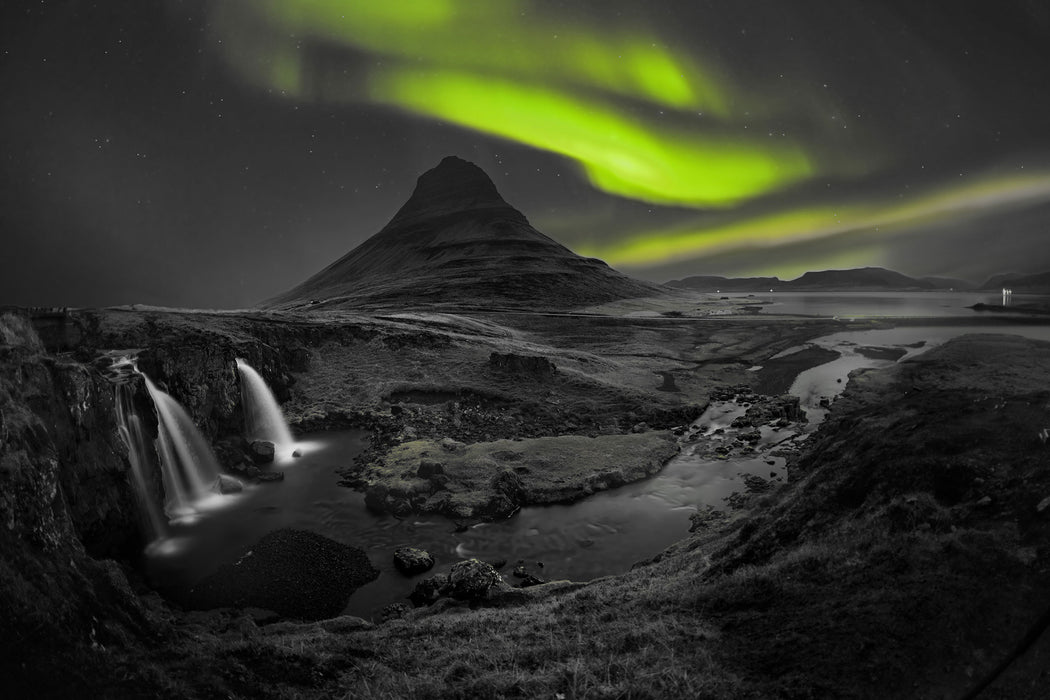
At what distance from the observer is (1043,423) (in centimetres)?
1215

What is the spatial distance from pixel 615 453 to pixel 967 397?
18850 millimetres

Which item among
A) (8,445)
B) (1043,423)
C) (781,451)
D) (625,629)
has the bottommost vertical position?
(781,451)

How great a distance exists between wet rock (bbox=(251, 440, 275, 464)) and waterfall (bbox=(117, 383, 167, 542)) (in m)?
7.92

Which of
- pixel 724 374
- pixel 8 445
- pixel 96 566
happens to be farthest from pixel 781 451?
pixel 8 445

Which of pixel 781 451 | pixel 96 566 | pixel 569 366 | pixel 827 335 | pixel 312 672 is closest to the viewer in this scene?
pixel 312 672

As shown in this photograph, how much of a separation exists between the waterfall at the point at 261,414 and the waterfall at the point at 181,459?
553cm

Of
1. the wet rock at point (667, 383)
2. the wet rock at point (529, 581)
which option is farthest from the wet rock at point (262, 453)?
the wet rock at point (667, 383)

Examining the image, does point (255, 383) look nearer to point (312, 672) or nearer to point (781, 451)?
point (312, 672)

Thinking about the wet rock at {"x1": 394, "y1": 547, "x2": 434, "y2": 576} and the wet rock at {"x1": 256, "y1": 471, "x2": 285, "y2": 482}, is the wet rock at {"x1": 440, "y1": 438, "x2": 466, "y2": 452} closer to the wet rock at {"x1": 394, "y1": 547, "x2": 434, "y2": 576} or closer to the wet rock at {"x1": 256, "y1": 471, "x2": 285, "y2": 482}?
the wet rock at {"x1": 256, "y1": 471, "x2": 285, "y2": 482}

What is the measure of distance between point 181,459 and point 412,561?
1826 centimetres

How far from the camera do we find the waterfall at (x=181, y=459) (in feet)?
82.9

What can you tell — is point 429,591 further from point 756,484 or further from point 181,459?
point 181,459

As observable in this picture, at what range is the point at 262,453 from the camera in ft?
106

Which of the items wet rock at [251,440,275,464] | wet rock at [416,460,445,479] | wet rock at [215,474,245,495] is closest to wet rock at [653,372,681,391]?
wet rock at [416,460,445,479]
